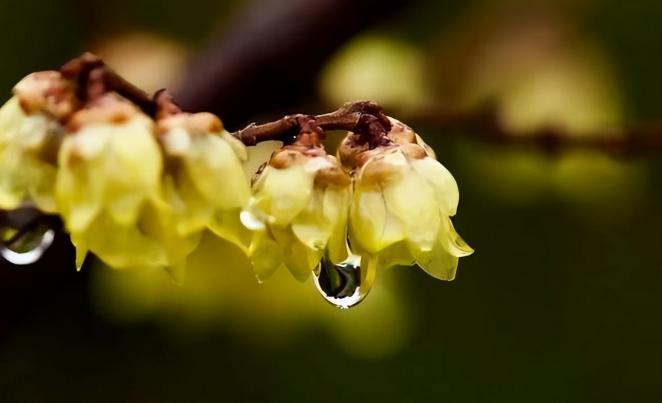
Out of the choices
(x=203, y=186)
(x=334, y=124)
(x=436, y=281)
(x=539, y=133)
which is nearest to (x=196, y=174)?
(x=203, y=186)

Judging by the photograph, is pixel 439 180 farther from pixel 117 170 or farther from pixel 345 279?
pixel 117 170

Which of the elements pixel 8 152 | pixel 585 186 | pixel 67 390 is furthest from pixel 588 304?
pixel 8 152

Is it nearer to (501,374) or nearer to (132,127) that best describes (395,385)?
(501,374)

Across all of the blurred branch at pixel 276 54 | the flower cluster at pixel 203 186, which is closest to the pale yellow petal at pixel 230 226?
the flower cluster at pixel 203 186

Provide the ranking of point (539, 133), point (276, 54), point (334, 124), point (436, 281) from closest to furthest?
point (334, 124)
point (276, 54)
point (539, 133)
point (436, 281)

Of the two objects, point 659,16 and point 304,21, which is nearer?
point 304,21
